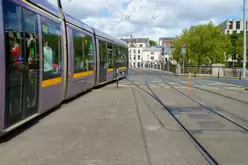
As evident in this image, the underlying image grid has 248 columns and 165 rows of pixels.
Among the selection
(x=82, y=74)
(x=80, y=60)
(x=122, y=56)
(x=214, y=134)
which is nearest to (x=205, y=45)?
(x=122, y=56)

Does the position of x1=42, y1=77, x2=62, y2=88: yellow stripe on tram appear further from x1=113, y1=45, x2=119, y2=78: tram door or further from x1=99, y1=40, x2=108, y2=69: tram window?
x1=113, y1=45, x2=119, y2=78: tram door

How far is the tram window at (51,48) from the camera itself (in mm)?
7613

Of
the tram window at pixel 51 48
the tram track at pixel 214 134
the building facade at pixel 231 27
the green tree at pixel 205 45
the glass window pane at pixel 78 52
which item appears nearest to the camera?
the tram track at pixel 214 134

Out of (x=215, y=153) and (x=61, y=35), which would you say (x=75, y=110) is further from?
(x=215, y=153)

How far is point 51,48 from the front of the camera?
8.16m

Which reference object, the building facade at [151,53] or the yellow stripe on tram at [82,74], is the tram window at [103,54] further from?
the building facade at [151,53]

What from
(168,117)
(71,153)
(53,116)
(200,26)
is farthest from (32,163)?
(200,26)

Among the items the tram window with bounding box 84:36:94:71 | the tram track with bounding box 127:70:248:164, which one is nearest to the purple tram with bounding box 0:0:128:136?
the tram window with bounding box 84:36:94:71

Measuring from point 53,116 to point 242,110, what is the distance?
21.4 feet

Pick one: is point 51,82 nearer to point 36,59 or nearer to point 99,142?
point 36,59

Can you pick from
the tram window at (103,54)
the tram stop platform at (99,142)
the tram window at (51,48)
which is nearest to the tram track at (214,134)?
the tram stop platform at (99,142)

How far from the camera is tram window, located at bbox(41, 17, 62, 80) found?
25.0ft

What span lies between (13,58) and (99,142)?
234 centimetres

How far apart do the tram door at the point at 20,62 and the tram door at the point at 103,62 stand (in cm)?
963
